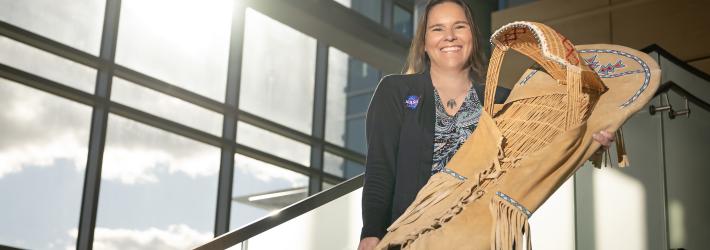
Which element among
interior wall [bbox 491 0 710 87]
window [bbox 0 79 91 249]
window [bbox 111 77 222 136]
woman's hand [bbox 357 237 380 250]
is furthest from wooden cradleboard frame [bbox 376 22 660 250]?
window [bbox 111 77 222 136]

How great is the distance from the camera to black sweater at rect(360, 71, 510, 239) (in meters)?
1.76

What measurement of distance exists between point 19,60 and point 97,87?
0.75 m

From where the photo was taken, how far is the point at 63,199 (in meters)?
7.60

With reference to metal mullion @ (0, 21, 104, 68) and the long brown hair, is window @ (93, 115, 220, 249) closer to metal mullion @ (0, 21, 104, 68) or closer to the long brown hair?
metal mullion @ (0, 21, 104, 68)

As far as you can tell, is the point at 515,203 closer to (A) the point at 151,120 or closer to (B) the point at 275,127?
(A) the point at 151,120

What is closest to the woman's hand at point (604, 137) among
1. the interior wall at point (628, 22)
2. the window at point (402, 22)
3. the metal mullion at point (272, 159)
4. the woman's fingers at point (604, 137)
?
the woman's fingers at point (604, 137)

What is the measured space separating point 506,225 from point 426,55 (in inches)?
23.6

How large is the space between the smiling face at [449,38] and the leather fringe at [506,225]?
1.46ft

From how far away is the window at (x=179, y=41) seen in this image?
820 centimetres

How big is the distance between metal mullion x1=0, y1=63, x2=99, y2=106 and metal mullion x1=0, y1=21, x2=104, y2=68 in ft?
0.91

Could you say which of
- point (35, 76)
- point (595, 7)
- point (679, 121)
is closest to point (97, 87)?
point (35, 76)

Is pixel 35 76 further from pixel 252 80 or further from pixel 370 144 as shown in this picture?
pixel 370 144

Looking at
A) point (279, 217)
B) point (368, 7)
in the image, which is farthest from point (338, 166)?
point (279, 217)

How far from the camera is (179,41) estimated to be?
857 centimetres
